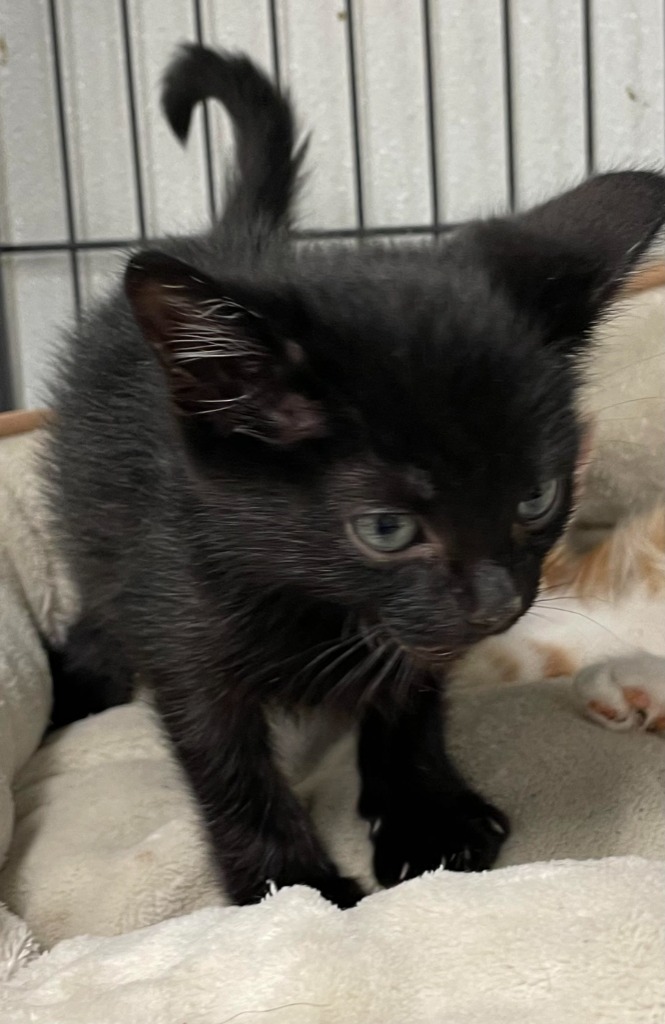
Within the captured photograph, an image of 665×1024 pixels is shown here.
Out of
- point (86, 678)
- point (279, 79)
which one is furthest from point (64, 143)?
point (86, 678)

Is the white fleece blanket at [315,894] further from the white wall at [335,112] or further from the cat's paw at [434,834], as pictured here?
the white wall at [335,112]

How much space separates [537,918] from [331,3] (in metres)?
1.75

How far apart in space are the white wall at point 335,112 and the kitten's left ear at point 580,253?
0.92 metres

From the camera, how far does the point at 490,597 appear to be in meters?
0.69

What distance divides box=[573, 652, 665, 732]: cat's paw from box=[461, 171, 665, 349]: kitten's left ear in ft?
1.50

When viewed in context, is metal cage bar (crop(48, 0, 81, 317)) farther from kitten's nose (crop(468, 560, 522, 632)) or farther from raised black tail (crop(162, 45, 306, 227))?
kitten's nose (crop(468, 560, 522, 632))

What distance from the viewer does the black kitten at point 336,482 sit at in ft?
2.25

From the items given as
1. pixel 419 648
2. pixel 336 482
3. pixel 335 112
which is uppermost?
pixel 335 112

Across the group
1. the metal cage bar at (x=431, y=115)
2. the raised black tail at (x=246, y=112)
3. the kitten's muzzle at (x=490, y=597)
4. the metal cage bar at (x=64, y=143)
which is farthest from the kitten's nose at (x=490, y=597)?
the metal cage bar at (x=64, y=143)

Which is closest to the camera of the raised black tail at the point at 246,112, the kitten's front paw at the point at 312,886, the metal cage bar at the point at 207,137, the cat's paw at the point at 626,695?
the kitten's front paw at the point at 312,886

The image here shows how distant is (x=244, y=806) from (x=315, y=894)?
0.55ft

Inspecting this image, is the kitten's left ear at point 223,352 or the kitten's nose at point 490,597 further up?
the kitten's left ear at point 223,352

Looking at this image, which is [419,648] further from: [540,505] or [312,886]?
[312,886]

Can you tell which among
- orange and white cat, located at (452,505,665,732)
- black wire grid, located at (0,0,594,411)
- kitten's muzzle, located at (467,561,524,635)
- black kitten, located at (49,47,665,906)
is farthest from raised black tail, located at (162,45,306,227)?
kitten's muzzle, located at (467,561,524,635)
